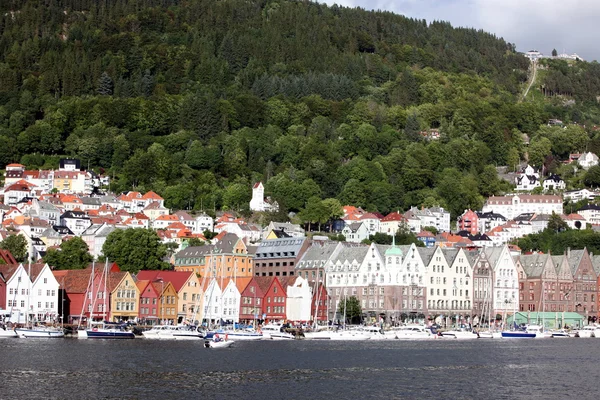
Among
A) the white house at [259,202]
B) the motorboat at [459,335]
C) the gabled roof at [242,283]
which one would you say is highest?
the white house at [259,202]

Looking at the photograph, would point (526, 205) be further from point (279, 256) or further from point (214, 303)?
point (214, 303)

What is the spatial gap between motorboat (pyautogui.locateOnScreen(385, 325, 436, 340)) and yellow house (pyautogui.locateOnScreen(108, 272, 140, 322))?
82.6 ft

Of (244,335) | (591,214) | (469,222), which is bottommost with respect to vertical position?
(244,335)

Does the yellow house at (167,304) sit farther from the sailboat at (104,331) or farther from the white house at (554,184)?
the white house at (554,184)

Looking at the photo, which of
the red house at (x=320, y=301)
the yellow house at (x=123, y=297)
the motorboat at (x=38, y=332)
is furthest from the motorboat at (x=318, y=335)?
the motorboat at (x=38, y=332)

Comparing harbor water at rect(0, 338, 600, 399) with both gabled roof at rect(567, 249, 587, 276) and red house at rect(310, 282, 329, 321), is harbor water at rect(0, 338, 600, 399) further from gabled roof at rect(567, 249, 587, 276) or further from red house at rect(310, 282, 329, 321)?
gabled roof at rect(567, 249, 587, 276)

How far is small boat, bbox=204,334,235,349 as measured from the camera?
271ft

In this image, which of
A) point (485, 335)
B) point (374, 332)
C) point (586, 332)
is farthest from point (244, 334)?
point (586, 332)

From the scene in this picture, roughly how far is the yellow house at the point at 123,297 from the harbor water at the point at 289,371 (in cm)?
1461

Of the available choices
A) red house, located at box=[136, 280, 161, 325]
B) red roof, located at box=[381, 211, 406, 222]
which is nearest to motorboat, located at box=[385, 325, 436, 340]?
red house, located at box=[136, 280, 161, 325]

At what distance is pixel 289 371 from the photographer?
2483 inches

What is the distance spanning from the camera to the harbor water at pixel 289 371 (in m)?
52.8

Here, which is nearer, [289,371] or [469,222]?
[289,371]

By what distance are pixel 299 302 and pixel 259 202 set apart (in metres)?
56.1
